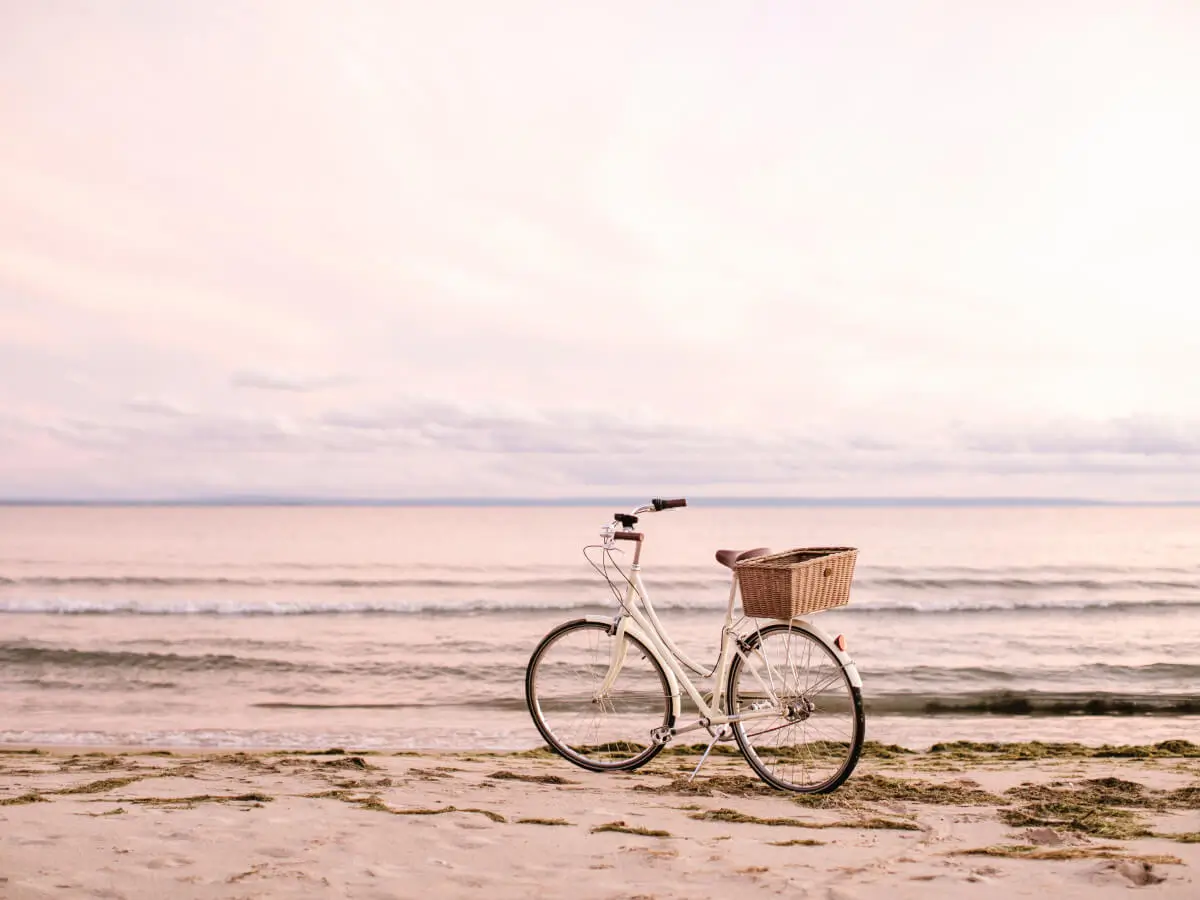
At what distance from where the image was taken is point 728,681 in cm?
504

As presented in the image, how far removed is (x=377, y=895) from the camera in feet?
10.4

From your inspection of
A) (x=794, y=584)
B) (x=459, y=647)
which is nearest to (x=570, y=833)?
(x=794, y=584)

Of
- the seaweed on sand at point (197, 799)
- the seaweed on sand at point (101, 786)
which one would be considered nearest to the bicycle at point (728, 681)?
the seaweed on sand at point (197, 799)

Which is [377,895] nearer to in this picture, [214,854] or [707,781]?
[214,854]

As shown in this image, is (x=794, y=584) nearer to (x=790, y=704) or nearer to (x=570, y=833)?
(x=790, y=704)

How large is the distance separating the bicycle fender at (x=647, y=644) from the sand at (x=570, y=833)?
0.48 m

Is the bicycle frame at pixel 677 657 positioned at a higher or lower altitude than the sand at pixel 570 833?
higher

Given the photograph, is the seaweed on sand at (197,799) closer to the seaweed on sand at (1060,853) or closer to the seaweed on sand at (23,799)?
the seaweed on sand at (23,799)

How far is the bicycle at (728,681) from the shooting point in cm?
481

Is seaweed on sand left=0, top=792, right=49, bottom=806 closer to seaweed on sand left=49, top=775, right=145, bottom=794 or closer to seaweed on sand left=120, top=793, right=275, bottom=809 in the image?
seaweed on sand left=49, top=775, right=145, bottom=794

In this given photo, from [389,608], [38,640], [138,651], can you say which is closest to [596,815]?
[138,651]

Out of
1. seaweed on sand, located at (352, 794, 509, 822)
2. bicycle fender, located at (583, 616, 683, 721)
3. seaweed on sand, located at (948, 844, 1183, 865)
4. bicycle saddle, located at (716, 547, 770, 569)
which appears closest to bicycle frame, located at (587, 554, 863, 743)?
bicycle fender, located at (583, 616, 683, 721)

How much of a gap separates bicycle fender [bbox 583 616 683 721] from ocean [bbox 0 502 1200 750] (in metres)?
3.07

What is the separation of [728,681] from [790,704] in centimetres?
40
